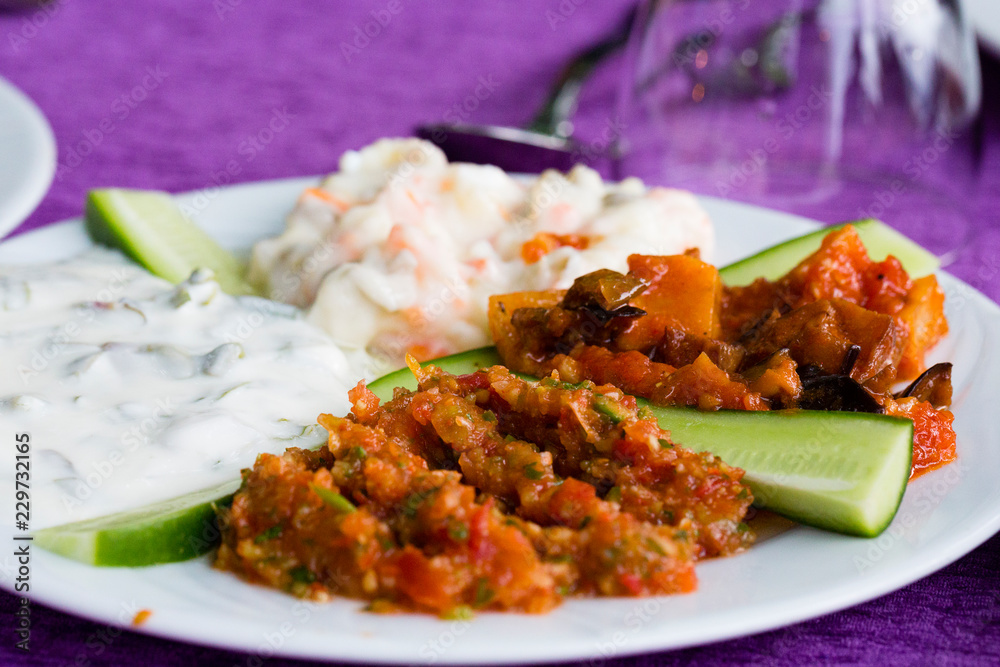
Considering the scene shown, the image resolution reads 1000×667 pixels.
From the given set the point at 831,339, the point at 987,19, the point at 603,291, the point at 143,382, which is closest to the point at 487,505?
the point at 603,291

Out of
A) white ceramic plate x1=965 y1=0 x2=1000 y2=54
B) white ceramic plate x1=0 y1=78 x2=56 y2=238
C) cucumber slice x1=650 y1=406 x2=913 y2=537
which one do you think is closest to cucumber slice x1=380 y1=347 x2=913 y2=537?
cucumber slice x1=650 y1=406 x2=913 y2=537

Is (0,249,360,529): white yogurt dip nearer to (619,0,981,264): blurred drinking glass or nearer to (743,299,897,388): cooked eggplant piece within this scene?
(743,299,897,388): cooked eggplant piece

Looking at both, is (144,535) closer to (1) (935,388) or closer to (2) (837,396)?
(2) (837,396)

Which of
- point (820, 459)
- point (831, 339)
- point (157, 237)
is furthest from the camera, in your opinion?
point (157, 237)

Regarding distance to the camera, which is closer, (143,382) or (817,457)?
(817,457)

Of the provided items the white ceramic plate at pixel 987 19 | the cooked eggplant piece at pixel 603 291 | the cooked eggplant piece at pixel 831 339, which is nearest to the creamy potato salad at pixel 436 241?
the cooked eggplant piece at pixel 603 291

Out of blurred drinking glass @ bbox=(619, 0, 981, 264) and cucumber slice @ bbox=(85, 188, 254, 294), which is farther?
blurred drinking glass @ bbox=(619, 0, 981, 264)

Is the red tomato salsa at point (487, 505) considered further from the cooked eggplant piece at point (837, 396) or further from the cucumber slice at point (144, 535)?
the cooked eggplant piece at point (837, 396)
